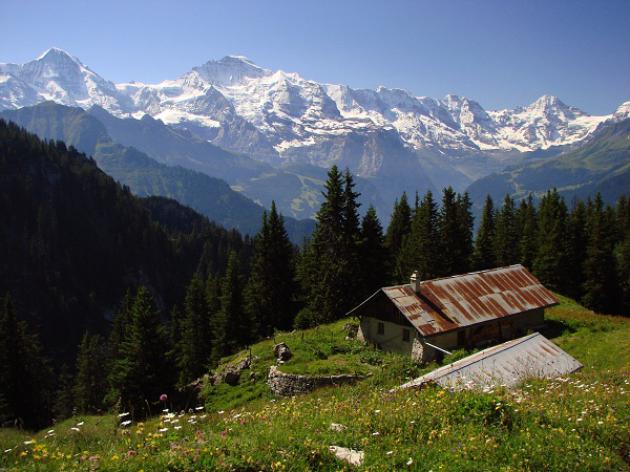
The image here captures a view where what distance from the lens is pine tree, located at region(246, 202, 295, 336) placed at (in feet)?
170

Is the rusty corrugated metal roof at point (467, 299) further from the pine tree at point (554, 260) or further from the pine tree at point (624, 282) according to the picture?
the pine tree at point (624, 282)

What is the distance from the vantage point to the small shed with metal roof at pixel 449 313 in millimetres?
29625

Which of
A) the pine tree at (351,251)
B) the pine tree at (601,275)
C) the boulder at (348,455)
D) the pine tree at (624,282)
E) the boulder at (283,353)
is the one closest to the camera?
the boulder at (348,455)

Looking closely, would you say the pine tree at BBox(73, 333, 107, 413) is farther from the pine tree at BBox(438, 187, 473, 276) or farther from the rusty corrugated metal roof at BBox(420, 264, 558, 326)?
the rusty corrugated metal roof at BBox(420, 264, 558, 326)

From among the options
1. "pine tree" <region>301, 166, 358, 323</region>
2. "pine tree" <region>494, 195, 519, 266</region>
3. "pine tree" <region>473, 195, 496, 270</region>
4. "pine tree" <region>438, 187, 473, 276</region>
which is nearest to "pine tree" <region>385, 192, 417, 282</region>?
"pine tree" <region>438, 187, 473, 276</region>

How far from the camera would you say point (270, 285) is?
170 ft

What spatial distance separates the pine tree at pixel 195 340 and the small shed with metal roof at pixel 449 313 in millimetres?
30902

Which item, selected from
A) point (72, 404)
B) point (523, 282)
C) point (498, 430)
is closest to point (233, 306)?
point (523, 282)

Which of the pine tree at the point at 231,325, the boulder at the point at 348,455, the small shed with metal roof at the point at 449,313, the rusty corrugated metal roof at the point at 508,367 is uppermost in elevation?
the boulder at the point at 348,455

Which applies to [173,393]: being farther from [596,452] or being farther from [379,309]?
[596,452]

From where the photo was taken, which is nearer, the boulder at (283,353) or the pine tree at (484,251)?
the boulder at (283,353)

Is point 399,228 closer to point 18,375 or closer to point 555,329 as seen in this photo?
point 555,329

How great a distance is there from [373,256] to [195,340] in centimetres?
2600

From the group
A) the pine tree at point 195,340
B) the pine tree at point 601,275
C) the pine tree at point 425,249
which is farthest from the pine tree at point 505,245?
the pine tree at point 195,340
